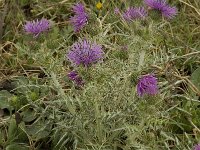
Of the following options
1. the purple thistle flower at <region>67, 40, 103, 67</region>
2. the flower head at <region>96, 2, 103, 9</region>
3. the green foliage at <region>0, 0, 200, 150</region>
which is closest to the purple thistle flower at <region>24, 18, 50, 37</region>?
the green foliage at <region>0, 0, 200, 150</region>

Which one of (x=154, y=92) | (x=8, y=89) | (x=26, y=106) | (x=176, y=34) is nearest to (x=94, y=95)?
(x=154, y=92)

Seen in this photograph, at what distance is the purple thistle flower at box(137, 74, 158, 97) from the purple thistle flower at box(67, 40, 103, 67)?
17 centimetres

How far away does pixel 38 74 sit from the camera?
253cm

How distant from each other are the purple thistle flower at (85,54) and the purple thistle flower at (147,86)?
0.56 feet

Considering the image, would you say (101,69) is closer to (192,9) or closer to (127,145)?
(127,145)

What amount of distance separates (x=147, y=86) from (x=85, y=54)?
24cm

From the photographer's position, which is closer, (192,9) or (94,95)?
(94,95)

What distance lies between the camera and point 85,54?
1.65 meters

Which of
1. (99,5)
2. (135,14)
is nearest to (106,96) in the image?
(135,14)

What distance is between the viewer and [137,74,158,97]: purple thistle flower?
162cm

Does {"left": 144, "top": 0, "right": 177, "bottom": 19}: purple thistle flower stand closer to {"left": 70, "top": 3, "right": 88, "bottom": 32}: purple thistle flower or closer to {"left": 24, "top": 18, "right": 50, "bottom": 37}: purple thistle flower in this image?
{"left": 70, "top": 3, "right": 88, "bottom": 32}: purple thistle flower

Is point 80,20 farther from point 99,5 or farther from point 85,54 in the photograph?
point 99,5

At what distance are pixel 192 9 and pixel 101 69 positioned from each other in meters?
1.46

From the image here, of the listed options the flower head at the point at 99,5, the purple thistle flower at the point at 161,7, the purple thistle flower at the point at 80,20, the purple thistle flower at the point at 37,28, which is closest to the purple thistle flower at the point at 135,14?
the purple thistle flower at the point at 161,7
